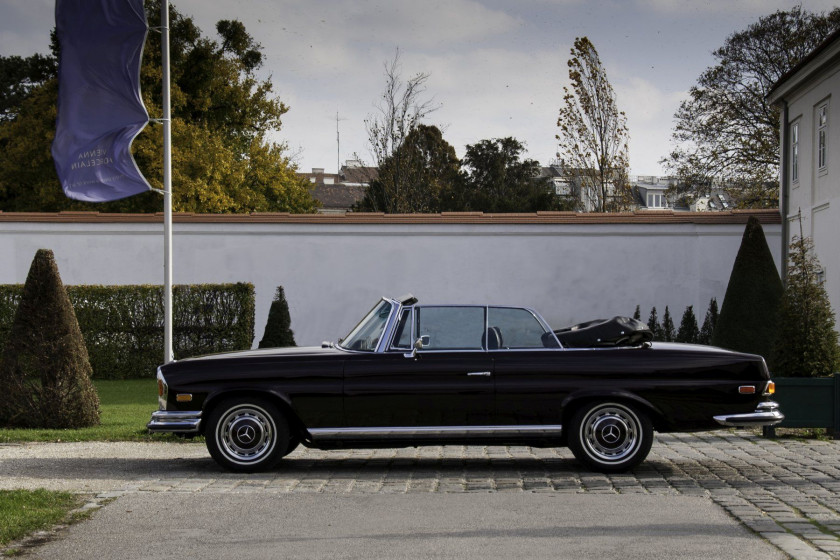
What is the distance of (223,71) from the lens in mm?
41938

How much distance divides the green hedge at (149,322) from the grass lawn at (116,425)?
9.01ft

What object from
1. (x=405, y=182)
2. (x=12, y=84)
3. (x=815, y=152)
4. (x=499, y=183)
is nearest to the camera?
(x=815, y=152)

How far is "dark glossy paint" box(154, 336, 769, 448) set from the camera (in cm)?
921

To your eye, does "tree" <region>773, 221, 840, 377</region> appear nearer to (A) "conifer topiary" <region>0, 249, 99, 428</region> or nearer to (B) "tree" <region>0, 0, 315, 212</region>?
(A) "conifer topiary" <region>0, 249, 99, 428</region>

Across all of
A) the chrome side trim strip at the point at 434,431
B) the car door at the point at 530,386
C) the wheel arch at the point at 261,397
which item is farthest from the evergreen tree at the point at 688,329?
the wheel arch at the point at 261,397

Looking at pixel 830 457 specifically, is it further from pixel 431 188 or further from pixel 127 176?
pixel 431 188

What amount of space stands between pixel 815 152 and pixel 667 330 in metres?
5.78

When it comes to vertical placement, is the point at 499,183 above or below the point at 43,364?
above

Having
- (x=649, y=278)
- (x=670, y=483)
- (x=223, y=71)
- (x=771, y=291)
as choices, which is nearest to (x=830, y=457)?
(x=670, y=483)

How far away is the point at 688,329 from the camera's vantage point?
2284 centimetres

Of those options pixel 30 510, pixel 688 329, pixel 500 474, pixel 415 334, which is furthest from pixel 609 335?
pixel 688 329

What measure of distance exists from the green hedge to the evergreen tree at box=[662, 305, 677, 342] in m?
9.47

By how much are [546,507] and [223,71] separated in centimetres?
3710

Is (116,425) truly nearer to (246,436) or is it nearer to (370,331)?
(246,436)
